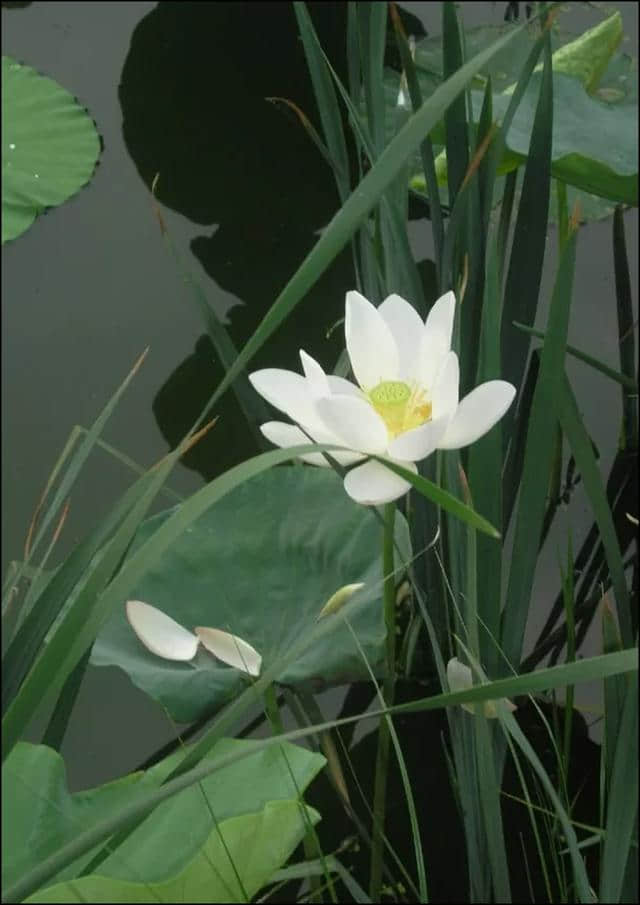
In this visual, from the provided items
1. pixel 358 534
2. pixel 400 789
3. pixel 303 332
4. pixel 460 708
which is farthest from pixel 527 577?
pixel 303 332

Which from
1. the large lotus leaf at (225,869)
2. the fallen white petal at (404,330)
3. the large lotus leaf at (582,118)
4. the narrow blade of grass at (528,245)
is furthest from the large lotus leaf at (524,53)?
the large lotus leaf at (225,869)

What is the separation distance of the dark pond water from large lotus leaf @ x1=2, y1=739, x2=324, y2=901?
2.03 ft

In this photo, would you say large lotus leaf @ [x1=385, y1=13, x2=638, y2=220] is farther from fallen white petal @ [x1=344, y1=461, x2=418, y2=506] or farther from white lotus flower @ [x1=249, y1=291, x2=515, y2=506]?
fallen white petal @ [x1=344, y1=461, x2=418, y2=506]

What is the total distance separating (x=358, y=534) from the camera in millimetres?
938

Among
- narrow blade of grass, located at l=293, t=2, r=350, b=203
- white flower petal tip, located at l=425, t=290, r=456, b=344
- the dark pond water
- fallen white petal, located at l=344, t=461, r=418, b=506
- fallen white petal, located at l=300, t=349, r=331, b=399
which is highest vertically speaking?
narrow blade of grass, located at l=293, t=2, r=350, b=203

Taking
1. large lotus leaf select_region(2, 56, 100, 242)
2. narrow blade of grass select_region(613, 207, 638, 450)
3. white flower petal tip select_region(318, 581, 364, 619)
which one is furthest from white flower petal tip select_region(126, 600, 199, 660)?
large lotus leaf select_region(2, 56, 100, 242)

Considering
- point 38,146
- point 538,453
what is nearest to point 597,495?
point 538,453

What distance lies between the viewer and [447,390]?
0.64 meters

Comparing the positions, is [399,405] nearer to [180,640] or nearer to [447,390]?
[447,390]

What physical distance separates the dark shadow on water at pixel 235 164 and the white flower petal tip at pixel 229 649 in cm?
60

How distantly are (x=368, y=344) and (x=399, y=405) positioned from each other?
0.21 ft

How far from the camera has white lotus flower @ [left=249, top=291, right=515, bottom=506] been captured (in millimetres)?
624

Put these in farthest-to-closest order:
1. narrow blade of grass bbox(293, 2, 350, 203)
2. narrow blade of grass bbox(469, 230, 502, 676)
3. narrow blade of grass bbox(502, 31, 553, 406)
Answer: narrow blade of grass bbox(293, 2, 350, 203), narrow blade of grass bbox(502, 31, 553, 406), narrow blade of grass bbox(469, 230, 502, 676)

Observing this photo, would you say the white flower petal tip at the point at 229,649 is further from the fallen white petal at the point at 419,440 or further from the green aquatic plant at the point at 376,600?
the fallen white petal at the point at 419,440
